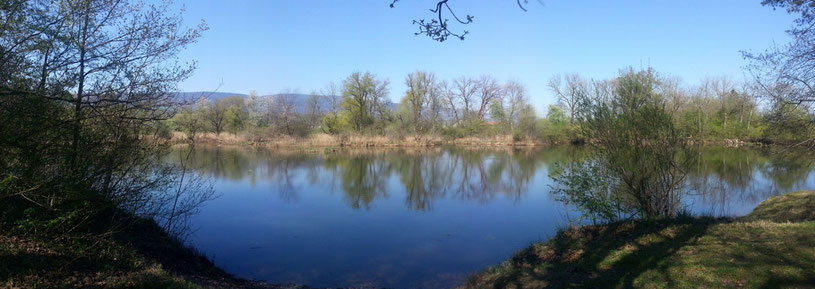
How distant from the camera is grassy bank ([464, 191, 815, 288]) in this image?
4.27 m

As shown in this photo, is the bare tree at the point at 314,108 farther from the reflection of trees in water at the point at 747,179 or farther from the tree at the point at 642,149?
the tree at the point at 642,149

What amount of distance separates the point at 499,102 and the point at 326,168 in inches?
1456

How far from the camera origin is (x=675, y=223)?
6.94 meters

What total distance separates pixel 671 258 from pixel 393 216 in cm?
881

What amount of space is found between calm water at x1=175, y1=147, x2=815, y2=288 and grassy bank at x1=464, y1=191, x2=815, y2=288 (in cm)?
176

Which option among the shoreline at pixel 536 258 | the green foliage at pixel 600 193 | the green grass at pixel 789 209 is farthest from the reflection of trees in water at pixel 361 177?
the green grass at pixel 789 209

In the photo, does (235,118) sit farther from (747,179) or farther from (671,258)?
(671,258)

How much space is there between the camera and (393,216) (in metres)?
13.1

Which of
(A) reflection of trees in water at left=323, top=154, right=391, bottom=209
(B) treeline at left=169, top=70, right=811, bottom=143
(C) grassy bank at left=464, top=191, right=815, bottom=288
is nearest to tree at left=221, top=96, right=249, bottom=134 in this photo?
(B) treeline at left=169, top=70, right=811, bottom=143

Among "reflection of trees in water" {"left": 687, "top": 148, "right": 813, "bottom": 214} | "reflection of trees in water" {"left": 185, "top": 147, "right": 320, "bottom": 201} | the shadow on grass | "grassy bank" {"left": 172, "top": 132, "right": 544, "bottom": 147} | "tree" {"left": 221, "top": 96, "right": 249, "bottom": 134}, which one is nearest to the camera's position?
the shadow on grass

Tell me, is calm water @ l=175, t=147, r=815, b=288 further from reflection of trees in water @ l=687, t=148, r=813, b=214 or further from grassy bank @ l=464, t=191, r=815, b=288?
grassy bank @ l=464, t=191, r=815, b=288

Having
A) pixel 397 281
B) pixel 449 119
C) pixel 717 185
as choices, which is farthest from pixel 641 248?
pixel 449 119

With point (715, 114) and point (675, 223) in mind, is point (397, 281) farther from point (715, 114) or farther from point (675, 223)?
point (715, 114)

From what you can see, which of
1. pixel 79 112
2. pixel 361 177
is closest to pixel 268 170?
pixel 361 177
